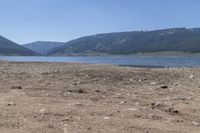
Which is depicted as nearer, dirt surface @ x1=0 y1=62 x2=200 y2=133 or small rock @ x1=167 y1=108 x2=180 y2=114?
dirt surface @ x1=0 y1=62 x2=200 y2=133

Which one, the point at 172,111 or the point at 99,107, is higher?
the point at 99,107

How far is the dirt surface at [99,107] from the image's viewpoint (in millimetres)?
10398

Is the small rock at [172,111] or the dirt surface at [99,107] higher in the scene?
the dirt surface at [99,107]

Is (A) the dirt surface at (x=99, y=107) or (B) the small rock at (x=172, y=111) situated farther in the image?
(B) the small rock at (x=172, y=111)

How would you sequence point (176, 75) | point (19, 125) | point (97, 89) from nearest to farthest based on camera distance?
1. point (19, 125)
2. point (97, 89)
3. point (176, 75)

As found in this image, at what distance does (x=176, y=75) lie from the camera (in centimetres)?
2447

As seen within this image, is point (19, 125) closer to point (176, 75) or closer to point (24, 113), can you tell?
point (24, 113)

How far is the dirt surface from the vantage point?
10398mm

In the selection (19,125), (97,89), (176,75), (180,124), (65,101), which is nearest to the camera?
(19,125)

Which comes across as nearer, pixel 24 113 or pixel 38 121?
pixel 38 121

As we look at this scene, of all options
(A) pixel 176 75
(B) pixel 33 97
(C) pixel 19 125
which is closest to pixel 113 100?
(B) pixel 33 97

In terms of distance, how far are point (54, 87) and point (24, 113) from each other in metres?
6.12

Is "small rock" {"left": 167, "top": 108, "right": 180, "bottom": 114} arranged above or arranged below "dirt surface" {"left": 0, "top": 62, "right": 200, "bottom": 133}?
below

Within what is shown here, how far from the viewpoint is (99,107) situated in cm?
1290
